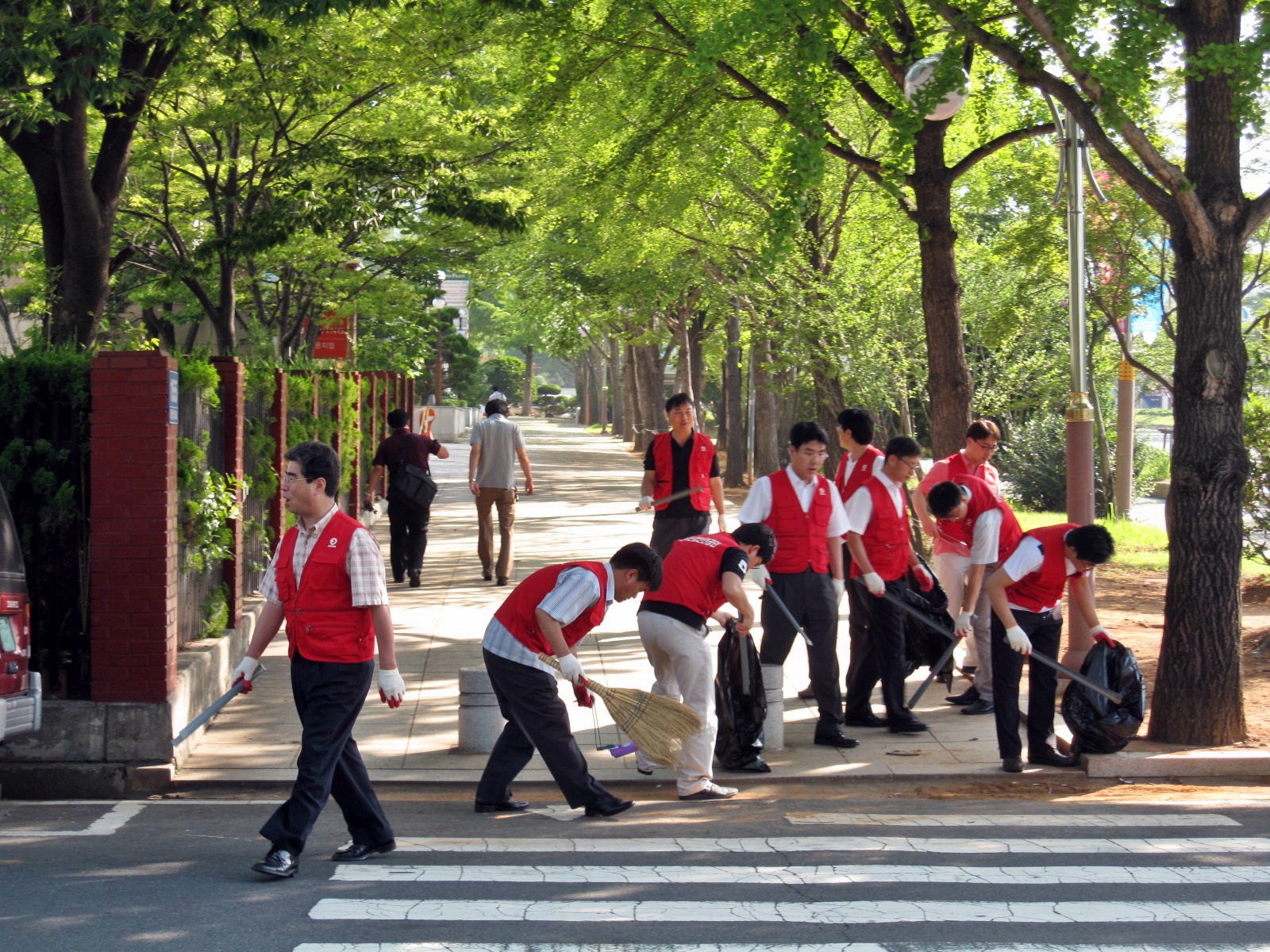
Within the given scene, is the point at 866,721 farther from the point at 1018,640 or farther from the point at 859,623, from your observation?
the point at 1018,640

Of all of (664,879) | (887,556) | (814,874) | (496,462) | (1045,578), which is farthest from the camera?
(496,462)

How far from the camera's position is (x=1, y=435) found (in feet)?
26.1

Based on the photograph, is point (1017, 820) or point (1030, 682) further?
point (1030, 682)

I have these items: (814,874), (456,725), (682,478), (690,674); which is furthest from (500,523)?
(814,874)

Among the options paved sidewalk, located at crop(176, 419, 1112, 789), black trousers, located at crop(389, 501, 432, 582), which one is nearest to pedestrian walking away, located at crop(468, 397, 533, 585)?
black trousers, located at crop(389, 501, 432, 582)

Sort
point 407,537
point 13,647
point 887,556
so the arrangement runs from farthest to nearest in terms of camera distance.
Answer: point 407,537
point 887,556
point 13,647

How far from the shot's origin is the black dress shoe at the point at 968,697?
31.4 ft

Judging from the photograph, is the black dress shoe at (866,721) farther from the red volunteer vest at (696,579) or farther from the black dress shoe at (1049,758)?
the red volunteer vest at (696,579)

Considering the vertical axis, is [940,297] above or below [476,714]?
above

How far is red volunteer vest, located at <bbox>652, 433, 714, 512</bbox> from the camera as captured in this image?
35.9 feet

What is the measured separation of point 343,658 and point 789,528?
11.0 feet

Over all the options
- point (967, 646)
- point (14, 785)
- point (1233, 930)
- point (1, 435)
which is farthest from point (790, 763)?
point (1, 435)

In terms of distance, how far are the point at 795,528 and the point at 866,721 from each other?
5.12 feet

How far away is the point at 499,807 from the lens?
23.2ft
